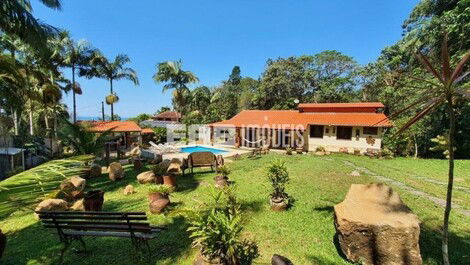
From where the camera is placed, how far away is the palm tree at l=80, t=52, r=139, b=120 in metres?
25.5

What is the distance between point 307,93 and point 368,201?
104 feet

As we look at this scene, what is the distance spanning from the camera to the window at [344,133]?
20.5 metres

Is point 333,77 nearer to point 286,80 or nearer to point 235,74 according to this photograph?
point 286,80

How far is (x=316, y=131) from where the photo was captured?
21734 mm

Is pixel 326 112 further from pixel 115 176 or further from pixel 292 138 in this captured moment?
pixel 115 176

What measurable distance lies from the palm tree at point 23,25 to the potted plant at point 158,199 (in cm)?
745

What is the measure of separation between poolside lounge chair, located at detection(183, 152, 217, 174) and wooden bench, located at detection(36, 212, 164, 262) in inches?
279

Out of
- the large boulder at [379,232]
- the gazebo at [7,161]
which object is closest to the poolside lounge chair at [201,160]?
the large boulder at [379,232]

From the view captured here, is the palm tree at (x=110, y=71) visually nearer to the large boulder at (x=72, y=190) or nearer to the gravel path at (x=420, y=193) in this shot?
the large boulder at (x=72, y=190)

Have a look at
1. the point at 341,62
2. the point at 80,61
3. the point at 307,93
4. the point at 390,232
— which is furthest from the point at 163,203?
the point at 341,62

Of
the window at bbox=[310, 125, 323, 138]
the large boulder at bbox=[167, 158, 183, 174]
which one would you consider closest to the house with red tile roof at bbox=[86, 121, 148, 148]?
the large boulder at bbox=[167, 158, 183, 174]

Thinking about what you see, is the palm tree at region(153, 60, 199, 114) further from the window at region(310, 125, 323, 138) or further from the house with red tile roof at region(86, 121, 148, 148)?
the window at region(310, 125, 323, 138)

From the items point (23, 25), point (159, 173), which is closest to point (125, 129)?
point (159, 173)

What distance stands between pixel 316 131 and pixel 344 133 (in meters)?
2.26
